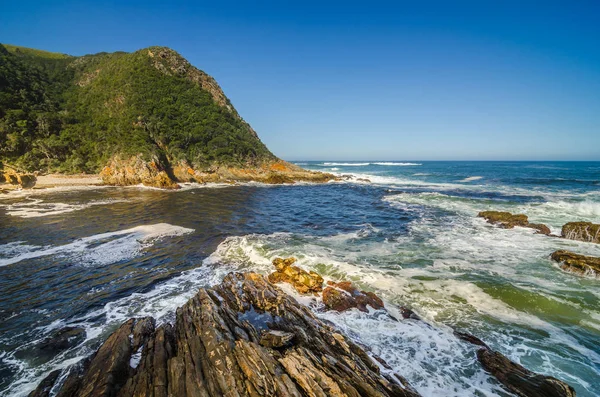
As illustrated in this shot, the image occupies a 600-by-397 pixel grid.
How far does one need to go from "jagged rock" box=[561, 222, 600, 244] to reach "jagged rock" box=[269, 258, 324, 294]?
16871mm

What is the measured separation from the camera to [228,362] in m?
4.60

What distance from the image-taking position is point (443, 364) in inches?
240

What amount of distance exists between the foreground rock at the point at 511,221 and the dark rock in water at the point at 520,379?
15.5 metres

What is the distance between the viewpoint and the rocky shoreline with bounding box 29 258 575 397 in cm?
427

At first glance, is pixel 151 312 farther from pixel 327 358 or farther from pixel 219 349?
pixel 327 358

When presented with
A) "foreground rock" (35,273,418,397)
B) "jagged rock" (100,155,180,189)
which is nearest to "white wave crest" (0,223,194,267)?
"foreground rock" (35,273,418,397)

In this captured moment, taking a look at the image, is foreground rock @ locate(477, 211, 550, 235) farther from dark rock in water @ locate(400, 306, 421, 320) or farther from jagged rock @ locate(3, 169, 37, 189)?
jagged rock @ locate(3, 169, 37, 189)

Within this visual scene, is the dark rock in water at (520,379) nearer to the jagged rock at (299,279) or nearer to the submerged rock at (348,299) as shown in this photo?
the submerged rock at (348,299)

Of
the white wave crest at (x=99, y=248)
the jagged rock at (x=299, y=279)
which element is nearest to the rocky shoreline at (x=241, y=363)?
the jagged rock at (x=299, y=279)

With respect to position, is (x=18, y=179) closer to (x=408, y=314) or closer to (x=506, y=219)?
(x=408, y=314)

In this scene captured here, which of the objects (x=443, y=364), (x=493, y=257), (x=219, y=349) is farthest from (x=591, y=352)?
(x=219, y=349)

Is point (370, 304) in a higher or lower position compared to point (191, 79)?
lower

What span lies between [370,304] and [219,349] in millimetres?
5583

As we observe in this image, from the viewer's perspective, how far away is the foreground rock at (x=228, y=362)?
4238mm
